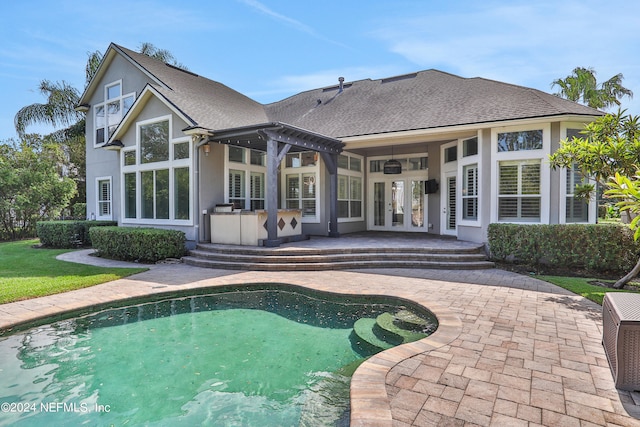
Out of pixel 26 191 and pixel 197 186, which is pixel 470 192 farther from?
pixel 26 191

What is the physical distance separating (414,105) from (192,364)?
463 inches

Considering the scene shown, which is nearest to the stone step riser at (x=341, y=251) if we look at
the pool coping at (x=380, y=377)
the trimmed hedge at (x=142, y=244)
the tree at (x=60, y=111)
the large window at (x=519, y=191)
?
the large window at (x=519, y=191)

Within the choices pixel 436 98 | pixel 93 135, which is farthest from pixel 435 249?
pixel 93 135

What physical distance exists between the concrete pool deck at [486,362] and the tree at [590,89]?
A: 21.2 meters

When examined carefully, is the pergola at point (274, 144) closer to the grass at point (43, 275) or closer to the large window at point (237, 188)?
the large window at point (237, 188)

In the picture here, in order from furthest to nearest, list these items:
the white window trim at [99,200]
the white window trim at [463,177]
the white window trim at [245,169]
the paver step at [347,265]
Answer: the white window trim at [99,200]
the white window trim at [245,169]
the white window trim at [463,177]
the paver step at [347,265]

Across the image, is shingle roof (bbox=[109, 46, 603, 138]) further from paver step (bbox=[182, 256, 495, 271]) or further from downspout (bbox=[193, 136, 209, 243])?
paver step (bbox=[182, 256, 495, 271])

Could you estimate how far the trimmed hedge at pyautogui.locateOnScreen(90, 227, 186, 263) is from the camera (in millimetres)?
9695

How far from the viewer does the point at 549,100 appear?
972cm

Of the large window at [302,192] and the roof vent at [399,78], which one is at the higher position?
the roof vent at [399,78]

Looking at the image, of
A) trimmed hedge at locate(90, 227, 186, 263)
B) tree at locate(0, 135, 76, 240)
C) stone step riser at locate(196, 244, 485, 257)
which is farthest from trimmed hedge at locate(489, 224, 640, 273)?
tree at locate(0, 135, 76, 240)

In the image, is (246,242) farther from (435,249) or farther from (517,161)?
(517,161)

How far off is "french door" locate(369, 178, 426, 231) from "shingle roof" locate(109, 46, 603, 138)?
3030mm

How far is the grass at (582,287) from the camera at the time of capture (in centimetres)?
588
